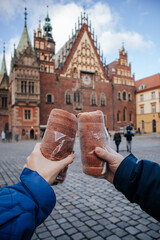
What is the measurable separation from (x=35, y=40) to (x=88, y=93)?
12099 mm

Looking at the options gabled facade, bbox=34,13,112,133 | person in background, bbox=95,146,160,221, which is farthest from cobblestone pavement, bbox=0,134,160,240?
gabled facade, bbox=34,13,112,133

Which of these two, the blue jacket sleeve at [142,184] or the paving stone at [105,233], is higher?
the blue jacket sleeve at [142,184]

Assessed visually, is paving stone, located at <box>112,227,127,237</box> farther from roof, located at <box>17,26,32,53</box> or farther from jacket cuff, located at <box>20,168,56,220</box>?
roof, located at <box>17,26,32,53</box>

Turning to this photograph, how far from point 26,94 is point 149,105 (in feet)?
77.9

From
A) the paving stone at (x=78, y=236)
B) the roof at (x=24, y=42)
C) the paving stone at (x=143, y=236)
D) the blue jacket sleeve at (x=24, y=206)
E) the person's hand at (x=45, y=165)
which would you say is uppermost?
the roof at (x=24, y=42)

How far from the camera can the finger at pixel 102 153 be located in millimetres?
1410

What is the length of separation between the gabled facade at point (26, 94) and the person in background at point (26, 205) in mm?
26006

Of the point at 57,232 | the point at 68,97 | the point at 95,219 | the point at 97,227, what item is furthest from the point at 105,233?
the point at 68,97

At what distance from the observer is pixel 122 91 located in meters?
36.2

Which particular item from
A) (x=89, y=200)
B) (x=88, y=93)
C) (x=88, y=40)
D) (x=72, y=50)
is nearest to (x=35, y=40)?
(x=72, y=50)

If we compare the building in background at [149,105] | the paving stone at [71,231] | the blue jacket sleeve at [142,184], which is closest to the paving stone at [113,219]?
the paving stone at [71,231]

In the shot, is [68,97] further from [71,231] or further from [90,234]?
[90,234]

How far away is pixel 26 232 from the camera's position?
2.88 ft

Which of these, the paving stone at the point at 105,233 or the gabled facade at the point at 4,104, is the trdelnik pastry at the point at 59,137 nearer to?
the paving stone at the point at 105,233
